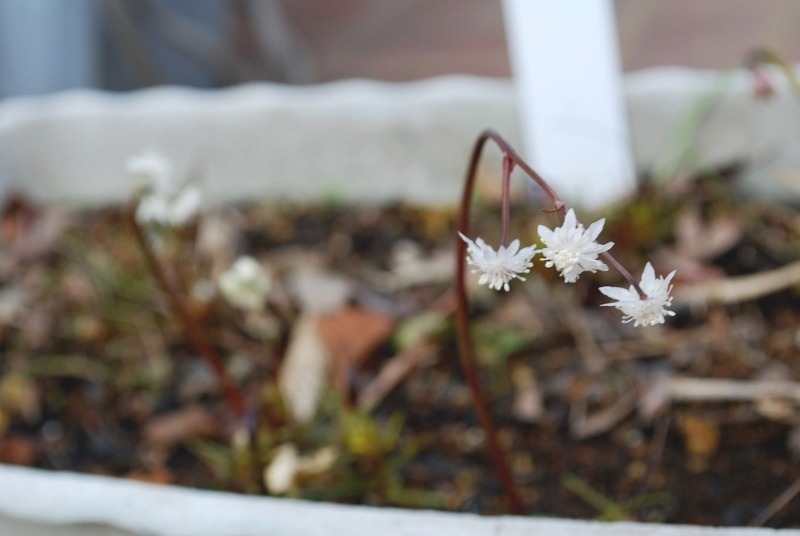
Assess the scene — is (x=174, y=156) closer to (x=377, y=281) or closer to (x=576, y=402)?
(x=377, y=281)

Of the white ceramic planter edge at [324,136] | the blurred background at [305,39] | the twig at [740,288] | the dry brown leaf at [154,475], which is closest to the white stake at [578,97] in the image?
the white ceramic planter edge at [324,136]

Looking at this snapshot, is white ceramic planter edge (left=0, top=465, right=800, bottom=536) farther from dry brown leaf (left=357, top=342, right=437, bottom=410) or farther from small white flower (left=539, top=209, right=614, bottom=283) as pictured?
dry brown leaf (left=357, top=342, right=437, bottom=410)

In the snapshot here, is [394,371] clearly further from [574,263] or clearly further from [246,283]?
[574,263]

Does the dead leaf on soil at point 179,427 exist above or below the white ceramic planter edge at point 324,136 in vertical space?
below

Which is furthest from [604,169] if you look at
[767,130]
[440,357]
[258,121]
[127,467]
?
[127,467]

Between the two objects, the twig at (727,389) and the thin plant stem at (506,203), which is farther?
the twig at (727,389)

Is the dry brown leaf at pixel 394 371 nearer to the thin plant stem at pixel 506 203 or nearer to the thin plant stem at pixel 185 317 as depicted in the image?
the thin plant stem at pixel 185 317
